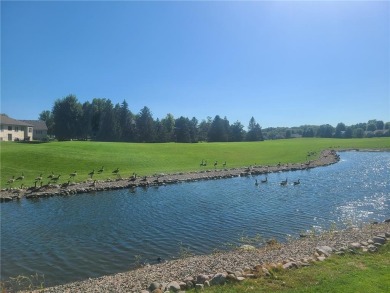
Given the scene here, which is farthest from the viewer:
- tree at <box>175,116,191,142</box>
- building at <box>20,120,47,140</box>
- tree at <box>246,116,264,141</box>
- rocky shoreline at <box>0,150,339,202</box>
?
tree at <box>246,116,264,141</box>

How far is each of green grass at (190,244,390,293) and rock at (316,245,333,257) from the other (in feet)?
A: 3.58

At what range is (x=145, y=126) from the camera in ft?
374

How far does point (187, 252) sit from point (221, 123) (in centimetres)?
11979

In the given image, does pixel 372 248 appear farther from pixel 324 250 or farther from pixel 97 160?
pixel 97 160

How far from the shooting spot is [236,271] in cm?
1277


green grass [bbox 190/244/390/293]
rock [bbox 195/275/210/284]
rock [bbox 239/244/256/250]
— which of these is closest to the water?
rock [bbox 239/244/256/250]

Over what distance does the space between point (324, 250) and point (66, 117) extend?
10733 centimetres

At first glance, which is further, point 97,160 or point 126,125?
point 126,125

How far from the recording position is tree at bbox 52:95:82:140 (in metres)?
110

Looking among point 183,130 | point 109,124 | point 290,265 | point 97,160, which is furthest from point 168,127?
point 290,265

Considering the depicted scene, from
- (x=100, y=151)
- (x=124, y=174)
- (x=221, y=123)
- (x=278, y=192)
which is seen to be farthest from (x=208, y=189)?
(x=221, y=123)

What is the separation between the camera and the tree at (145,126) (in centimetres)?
11356

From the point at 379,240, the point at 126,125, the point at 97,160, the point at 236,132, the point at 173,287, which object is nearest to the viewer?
the point at 173,287

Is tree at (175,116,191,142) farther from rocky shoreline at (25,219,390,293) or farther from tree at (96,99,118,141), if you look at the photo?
rocky shoreline at (25,219,390,293)
